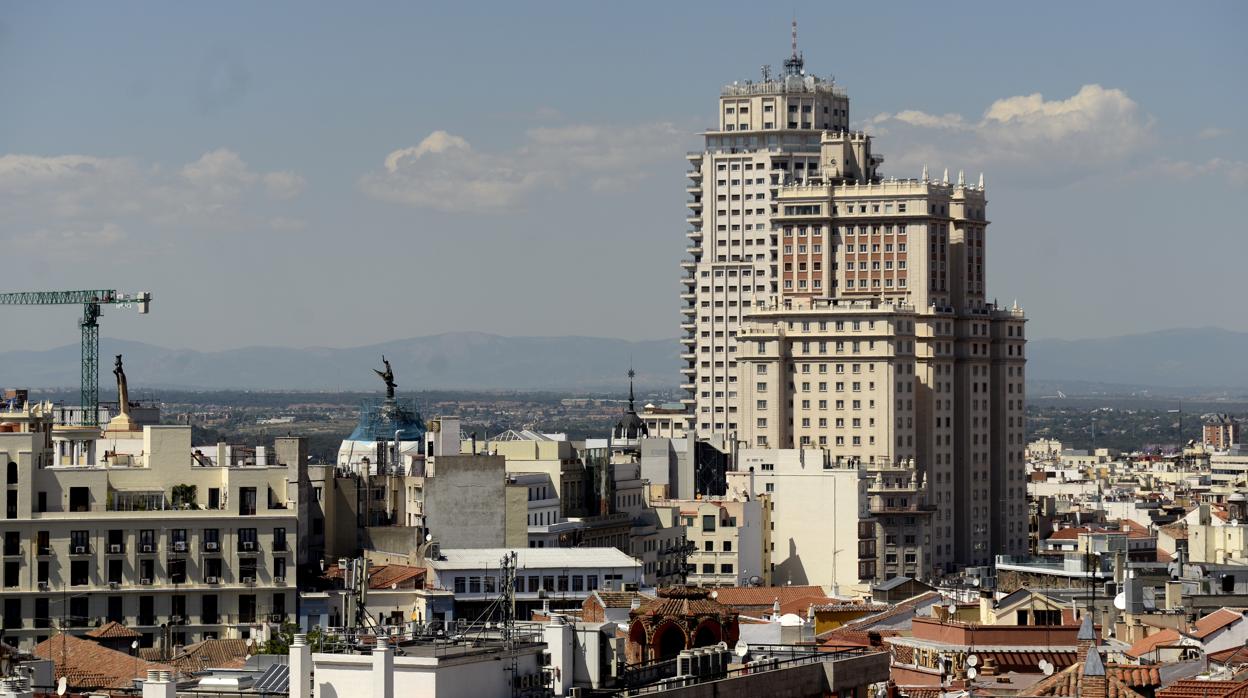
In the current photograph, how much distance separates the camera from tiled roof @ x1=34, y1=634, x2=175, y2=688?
80500 millimetres

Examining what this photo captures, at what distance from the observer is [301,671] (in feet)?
190

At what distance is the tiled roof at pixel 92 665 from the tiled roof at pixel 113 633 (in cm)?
1151

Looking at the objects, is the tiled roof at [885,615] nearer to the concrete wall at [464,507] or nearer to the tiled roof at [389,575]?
the tiled roof at [389,575]

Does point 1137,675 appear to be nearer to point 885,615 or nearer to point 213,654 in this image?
point 885,615

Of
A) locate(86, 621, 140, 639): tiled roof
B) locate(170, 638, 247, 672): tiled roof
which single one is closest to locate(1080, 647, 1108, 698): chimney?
locate(170, 638, 247, 672): tiled roof

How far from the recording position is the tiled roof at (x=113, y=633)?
10944cm

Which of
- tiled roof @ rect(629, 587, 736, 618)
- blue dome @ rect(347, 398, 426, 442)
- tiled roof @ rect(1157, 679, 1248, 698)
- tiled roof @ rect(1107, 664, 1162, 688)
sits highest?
blue dome @ rect(347, 398, 426, 442)

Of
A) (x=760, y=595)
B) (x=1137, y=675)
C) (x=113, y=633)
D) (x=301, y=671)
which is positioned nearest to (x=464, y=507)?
(x=760, y=595)

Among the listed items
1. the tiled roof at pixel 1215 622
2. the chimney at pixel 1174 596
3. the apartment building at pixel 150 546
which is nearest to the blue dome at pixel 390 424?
the apartment building at pixel 150 546

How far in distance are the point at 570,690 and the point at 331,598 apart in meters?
59.6

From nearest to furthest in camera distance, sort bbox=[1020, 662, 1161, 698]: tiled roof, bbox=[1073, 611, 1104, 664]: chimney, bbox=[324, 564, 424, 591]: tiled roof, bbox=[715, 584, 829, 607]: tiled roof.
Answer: bbox=[1020, 662, 1161, 698]: tiled roof, bbox=[1073, 611, 1104, 664]: chimney, bbox=[324, 564, 424, 591]: tiled roof, bbox=[715, 584, 829, 607]: tiled roof

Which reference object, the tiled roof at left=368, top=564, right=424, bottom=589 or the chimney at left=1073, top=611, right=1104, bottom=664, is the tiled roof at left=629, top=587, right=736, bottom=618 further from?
the tiled roof at left=368, top=564, right=424, bottom=589

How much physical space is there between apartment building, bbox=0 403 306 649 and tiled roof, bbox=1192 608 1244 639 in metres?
40.5

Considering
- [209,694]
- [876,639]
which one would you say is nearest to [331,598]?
[876,639]
